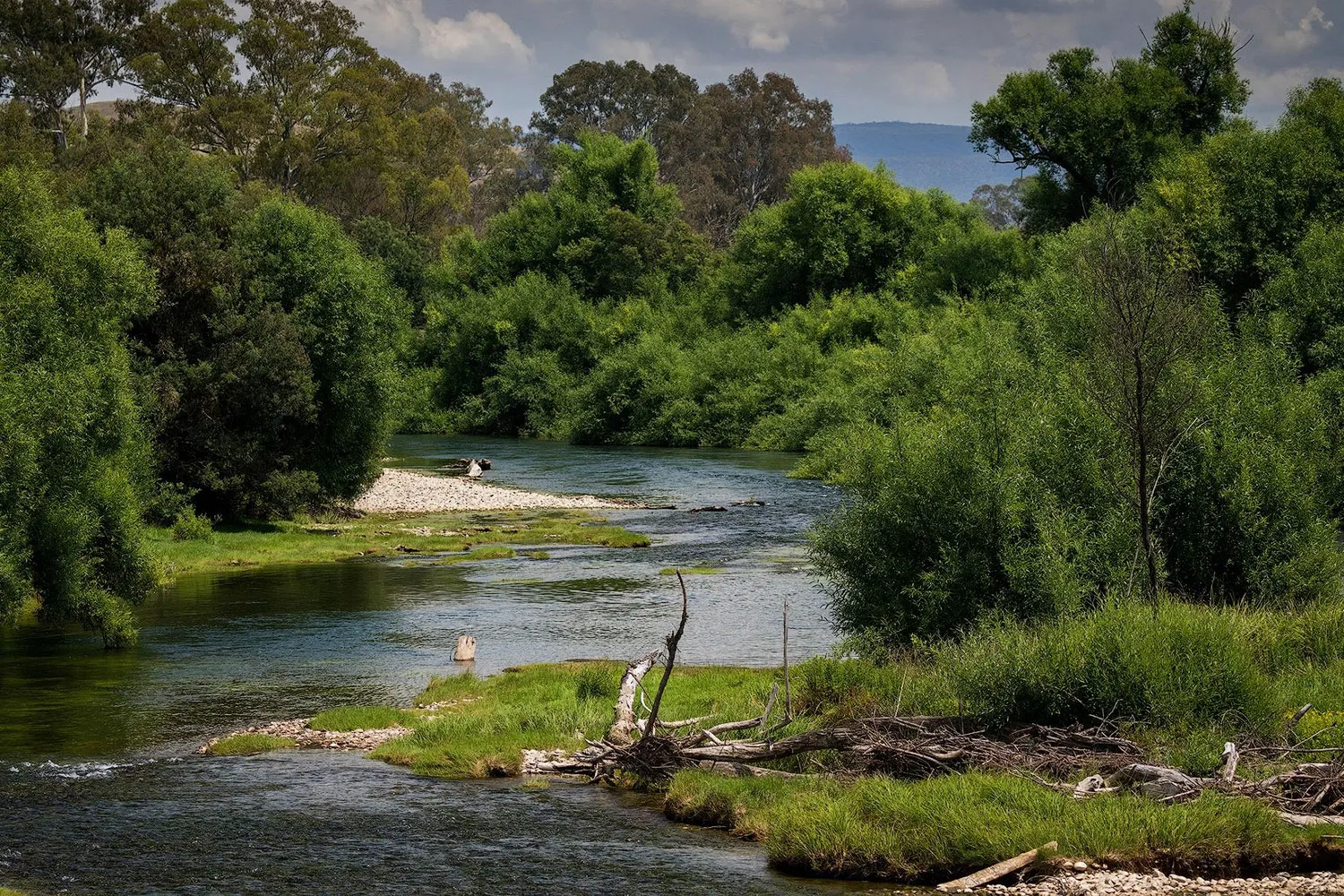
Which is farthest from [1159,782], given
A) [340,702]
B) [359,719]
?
[340,702]

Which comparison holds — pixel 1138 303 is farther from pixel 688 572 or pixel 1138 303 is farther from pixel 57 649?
pixel 57 649

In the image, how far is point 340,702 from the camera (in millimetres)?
25188

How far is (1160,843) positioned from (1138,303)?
11749 mm

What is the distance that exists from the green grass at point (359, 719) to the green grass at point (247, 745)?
3.08 ft

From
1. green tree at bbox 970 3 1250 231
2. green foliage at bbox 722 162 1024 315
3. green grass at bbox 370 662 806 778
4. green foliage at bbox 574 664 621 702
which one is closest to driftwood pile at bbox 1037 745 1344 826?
green grass at bbox 370 662 806 778

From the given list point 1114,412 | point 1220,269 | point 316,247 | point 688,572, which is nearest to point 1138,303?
point 1114,412

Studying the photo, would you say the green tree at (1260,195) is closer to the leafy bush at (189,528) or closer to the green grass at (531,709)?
the green grass at (531,709)

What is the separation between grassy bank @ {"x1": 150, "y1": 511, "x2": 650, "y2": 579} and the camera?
41625 millimetres

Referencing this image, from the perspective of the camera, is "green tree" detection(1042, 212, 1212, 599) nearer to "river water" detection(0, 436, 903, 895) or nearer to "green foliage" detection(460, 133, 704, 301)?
"river water" detection(0, 436, 903, 895)

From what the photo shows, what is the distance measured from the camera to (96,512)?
93.4 ft

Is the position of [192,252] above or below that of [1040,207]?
below

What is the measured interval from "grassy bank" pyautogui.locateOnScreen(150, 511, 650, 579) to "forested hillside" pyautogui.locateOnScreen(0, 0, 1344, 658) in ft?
5.45

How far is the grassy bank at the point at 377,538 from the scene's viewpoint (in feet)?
137

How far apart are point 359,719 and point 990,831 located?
12.1m
